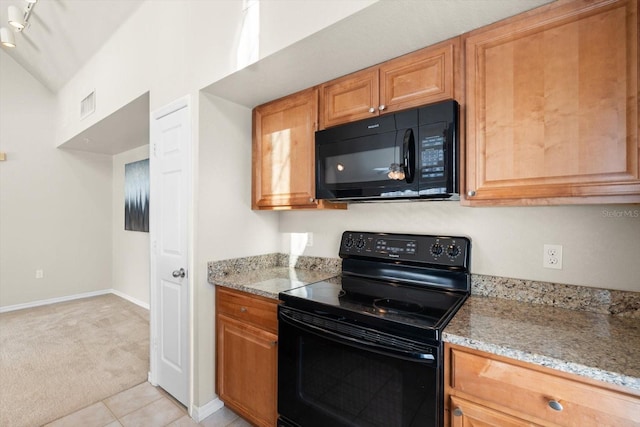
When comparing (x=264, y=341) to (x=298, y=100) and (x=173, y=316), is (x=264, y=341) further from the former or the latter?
(x=298, y=100)

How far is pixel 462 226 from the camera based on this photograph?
166 cm

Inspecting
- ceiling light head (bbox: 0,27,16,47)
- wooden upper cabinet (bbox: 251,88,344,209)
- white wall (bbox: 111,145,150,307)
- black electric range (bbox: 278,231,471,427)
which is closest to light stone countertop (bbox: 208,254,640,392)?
black electric range (bbox: 278,231,471,427)

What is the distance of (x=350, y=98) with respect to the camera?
68.7 inches

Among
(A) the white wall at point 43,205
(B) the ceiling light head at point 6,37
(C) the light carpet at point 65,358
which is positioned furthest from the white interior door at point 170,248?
(A) the white wall at point 43,205

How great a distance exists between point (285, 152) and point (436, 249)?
113cm

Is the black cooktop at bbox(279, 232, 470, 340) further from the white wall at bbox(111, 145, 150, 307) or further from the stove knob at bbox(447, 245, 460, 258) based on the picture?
the white wall at bbox(111, 145, 150, 307)

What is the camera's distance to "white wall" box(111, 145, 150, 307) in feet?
13.9

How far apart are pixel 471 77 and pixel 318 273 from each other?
149 cm

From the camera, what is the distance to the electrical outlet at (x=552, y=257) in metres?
1.39

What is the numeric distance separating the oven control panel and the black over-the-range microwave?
0.96ft

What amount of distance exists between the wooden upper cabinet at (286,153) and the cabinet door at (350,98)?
0.08m

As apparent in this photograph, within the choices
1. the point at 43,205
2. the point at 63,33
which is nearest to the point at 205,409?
the point at 63,33

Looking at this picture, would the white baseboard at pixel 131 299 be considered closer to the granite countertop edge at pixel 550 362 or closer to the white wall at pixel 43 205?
the white wall at pixel 43 205

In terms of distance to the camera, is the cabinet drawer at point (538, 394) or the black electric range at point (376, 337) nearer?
the cabinet drawer at point (538, 394)
